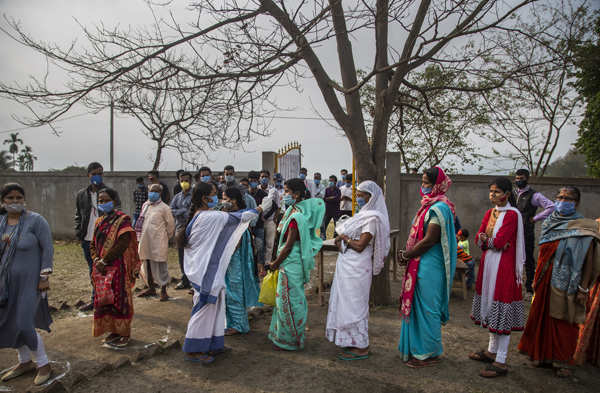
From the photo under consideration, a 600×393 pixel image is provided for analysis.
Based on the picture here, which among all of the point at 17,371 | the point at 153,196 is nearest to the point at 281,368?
the point at 17,371

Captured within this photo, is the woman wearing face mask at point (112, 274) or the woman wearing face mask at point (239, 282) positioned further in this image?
the woman wearing face mask at point (239, 282)

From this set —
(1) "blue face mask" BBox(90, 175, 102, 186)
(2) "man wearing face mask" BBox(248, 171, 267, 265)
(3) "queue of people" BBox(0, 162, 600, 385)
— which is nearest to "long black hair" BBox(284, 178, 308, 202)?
(3) "queue of people" BBox(0, 162, 600, 385)

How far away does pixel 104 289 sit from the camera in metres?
4.11

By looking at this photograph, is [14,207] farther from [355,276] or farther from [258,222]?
[258,222]

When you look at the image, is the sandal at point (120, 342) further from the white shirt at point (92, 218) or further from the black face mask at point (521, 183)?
the black face mask at point (521, 183)

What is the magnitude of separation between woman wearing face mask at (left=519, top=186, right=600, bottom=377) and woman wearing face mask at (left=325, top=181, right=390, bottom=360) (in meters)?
1.54

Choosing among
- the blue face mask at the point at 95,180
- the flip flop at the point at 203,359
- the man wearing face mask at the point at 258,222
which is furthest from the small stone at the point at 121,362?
the man wearing face mask at the point at 258,222

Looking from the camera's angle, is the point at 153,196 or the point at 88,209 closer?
the point at 88,209

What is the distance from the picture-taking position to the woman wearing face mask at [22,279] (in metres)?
3.37

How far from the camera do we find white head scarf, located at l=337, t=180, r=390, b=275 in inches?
155

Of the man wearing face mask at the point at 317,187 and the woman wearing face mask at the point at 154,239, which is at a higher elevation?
the man wearing face mask at the point at 317,187

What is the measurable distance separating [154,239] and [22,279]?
2.56 meters

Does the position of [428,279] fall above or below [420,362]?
above

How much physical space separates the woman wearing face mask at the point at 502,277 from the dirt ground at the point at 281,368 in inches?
14.3
